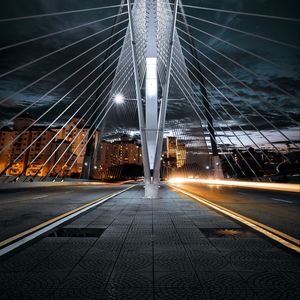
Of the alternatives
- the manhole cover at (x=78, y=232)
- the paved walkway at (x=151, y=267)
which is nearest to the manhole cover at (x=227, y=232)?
the paved walkway at (x=151, y=267)

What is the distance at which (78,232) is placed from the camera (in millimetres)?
6445

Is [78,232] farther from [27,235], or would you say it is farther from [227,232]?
[227,232]

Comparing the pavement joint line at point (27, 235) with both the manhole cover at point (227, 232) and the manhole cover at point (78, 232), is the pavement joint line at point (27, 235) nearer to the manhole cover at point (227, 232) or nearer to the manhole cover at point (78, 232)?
the manhole cover at point (78, 232)

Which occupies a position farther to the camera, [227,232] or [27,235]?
[227,232]

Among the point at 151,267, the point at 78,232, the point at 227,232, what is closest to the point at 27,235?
the point at 78,232

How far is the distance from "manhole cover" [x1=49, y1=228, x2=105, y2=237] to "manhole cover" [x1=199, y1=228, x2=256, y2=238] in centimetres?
240

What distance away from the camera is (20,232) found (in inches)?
245

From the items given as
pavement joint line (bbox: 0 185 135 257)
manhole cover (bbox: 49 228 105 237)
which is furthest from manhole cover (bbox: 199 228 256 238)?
pavement joint line (bbox: 0 185 135 257)

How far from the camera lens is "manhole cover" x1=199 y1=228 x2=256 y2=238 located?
614cm

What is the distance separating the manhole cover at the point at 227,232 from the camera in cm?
614

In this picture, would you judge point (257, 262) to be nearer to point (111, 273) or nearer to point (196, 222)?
point (111, 273)

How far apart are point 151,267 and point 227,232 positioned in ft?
9.82

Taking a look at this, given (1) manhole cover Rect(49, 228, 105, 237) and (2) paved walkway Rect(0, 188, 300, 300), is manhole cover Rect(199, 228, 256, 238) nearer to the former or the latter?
Result: (2) paved walkway Rect(0, 188, 300, 300)

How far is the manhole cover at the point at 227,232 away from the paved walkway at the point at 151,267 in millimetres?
21
